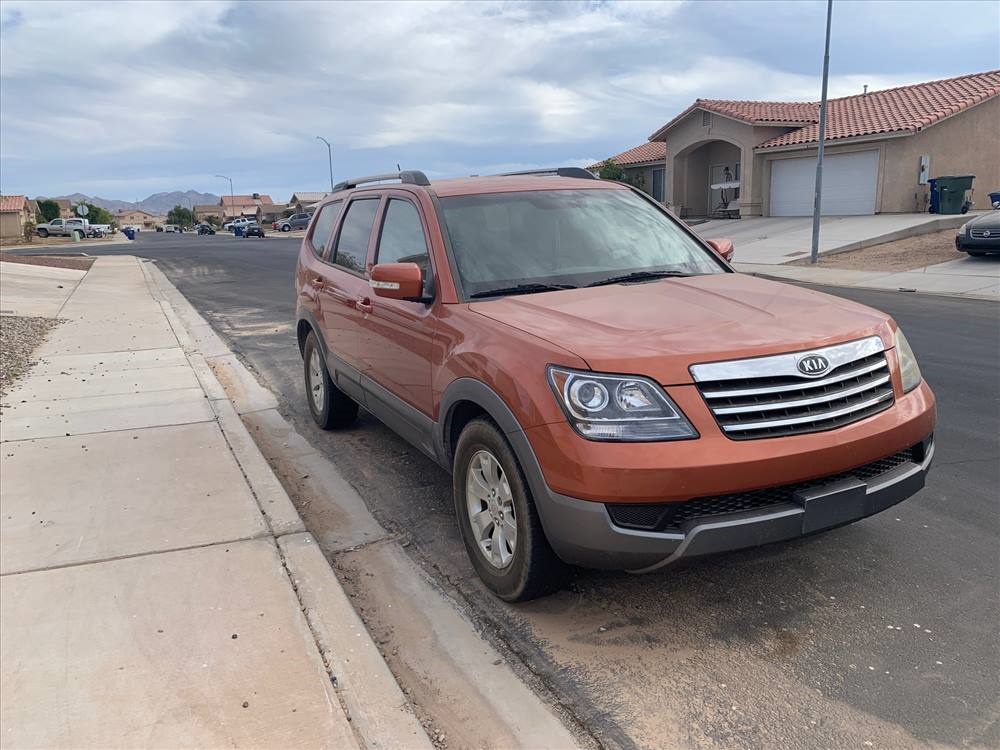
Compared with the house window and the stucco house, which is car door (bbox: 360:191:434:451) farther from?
the house window

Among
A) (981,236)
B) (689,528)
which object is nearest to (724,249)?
(689,528)

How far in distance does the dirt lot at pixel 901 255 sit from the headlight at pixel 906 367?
15550 mm

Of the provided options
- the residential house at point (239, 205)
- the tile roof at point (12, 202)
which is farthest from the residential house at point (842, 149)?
the residential house at point (239, 205)

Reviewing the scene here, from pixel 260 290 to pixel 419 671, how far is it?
51.4ft

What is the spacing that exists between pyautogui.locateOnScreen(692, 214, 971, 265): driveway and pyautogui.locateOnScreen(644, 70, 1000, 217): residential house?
120cm

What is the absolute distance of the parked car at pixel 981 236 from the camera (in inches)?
650

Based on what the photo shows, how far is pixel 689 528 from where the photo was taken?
2807mm

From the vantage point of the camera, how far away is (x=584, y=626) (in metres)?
3.32

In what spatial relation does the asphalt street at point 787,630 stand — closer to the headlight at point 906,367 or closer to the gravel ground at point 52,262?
the headlight at point 906,367

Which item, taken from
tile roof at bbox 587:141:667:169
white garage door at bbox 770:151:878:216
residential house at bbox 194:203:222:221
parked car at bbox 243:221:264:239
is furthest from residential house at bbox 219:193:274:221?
white garage door at bbox 770:151:878:216

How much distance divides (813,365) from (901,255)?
734 inches

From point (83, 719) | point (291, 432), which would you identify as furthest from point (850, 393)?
point (291, 432)

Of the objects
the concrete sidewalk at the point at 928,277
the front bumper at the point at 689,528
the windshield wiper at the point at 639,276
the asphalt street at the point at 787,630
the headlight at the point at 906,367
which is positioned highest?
the windshield wiper at the point at 639,276

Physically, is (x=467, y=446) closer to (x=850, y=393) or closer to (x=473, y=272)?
(x=473, y=272)
